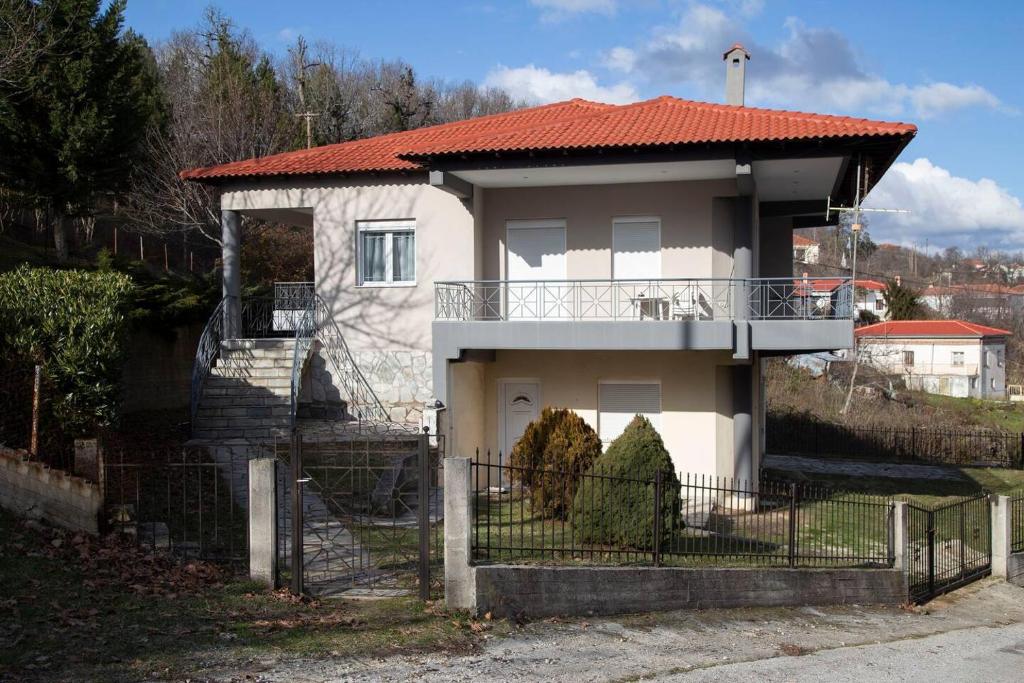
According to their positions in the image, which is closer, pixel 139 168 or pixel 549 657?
pixel 549 657

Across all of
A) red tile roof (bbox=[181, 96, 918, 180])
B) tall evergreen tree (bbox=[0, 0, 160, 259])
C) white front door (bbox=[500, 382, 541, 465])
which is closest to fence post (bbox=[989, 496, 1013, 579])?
red tile roof (bbox=[181, 96, 918, 180])

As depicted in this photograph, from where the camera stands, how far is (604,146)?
15391 millimetres

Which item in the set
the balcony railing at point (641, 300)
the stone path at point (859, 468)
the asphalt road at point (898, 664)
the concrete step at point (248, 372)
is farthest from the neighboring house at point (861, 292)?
the concrete step at point (248, 372)

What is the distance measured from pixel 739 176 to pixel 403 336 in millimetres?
7062

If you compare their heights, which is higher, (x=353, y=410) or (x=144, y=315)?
(x=144, y=315)

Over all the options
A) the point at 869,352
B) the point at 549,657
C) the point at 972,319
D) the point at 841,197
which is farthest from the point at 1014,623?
the point at 972,319

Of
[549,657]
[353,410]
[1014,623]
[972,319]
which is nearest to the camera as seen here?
[549,657]

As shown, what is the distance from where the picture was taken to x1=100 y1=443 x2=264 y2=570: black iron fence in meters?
10.1

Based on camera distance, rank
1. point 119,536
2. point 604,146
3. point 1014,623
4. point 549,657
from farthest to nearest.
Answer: point 604,146 < point 1014,623 < point 119,536 < point 549,657

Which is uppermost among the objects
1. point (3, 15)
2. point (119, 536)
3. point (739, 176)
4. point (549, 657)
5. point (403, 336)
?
point (3, 15)

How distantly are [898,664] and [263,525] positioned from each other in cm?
649

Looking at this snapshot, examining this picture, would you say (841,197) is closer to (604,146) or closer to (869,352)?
(604,146)

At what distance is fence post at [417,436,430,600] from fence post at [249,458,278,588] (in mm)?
1476

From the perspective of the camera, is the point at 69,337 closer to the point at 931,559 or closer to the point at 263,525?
the point at 263,525
